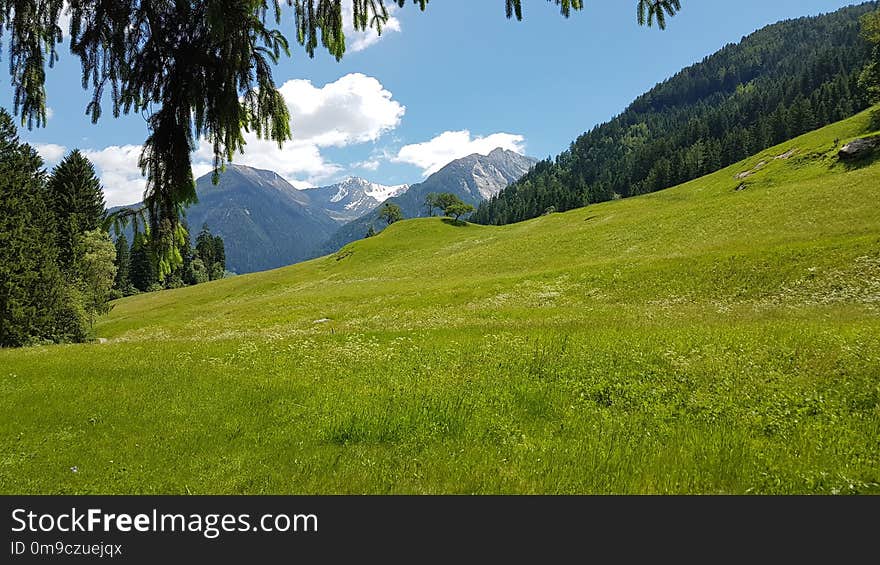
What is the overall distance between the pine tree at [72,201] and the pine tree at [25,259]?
10.0 m

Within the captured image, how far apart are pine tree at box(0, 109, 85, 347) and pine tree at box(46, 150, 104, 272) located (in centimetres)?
1004

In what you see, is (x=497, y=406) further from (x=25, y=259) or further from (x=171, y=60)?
(x=25, y=259)

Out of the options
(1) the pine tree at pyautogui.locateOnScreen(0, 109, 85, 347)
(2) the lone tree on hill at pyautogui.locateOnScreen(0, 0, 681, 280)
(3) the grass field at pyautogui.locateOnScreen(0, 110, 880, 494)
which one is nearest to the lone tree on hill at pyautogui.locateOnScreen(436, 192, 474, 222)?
(1) the pine tree at pyautogui.locateOnScreen(0, 109, 85, 347)

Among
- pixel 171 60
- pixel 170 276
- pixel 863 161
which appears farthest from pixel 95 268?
pixel 863 161

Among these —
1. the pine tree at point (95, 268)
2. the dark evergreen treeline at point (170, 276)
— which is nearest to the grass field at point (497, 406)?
the pine tree at point (95, 268)

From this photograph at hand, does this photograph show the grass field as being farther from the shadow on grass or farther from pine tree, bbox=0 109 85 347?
the shadow on grass

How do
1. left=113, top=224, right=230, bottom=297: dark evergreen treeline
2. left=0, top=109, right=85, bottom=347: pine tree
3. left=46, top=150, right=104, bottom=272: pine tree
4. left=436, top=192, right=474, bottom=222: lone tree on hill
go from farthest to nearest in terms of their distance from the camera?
left=436, top=192, right=474, bottom=222: lone tree on hill
left=113, top=224, right=230, bottom=297: dark evergreen treeline
left=46, top=150, right=104, bottom=272: pine tree
left=0, top=109, right=85, bottom=347: pine tree

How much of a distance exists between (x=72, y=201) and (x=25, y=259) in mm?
24351

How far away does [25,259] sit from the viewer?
118ft

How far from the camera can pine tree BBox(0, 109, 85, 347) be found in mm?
34750

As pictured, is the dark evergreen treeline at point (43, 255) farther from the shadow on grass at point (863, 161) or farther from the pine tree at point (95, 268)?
the shadow on grass at point (863, 161)

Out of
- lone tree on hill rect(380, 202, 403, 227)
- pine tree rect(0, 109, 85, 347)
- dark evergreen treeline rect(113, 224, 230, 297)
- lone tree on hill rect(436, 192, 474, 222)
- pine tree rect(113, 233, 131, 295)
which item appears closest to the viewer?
pine tree rect(0, 109, 85, 347)

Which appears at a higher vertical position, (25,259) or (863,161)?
(25,259)
